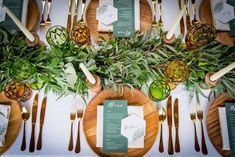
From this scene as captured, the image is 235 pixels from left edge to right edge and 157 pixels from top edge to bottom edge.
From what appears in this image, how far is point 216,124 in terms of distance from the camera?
4.70ft

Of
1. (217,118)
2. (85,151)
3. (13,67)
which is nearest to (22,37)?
(13,67)

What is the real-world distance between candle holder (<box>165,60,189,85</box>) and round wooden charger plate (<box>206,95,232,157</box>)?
254mm

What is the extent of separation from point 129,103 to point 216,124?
0.43m

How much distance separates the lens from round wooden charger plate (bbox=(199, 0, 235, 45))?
1.55 m

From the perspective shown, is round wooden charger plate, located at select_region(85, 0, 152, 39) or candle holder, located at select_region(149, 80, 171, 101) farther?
round wooden charger plate, located at select_region(85, 0, 152, 39)

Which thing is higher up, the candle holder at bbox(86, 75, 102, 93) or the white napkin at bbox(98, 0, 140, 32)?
the white napkin at bbox(98, 0, 140, 32)

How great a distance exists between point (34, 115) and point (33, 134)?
92 mm

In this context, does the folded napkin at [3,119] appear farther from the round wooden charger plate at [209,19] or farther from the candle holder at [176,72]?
the round wooden charger plate at [209,19]

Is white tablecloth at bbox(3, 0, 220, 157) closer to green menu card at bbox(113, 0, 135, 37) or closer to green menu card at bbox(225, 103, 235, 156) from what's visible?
green menu card at bbox(225, 103, 235, 156)

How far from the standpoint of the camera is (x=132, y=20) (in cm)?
159

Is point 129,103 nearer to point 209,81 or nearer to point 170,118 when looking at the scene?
point 170,118

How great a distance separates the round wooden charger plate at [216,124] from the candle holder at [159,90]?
25 centimetres

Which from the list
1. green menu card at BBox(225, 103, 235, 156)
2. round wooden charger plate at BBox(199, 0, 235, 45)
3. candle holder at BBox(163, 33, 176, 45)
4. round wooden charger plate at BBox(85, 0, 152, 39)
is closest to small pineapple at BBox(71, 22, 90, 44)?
round wooden charger plate at BBox(85, 0, 152, 39)

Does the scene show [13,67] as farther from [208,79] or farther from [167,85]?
[208,79]
